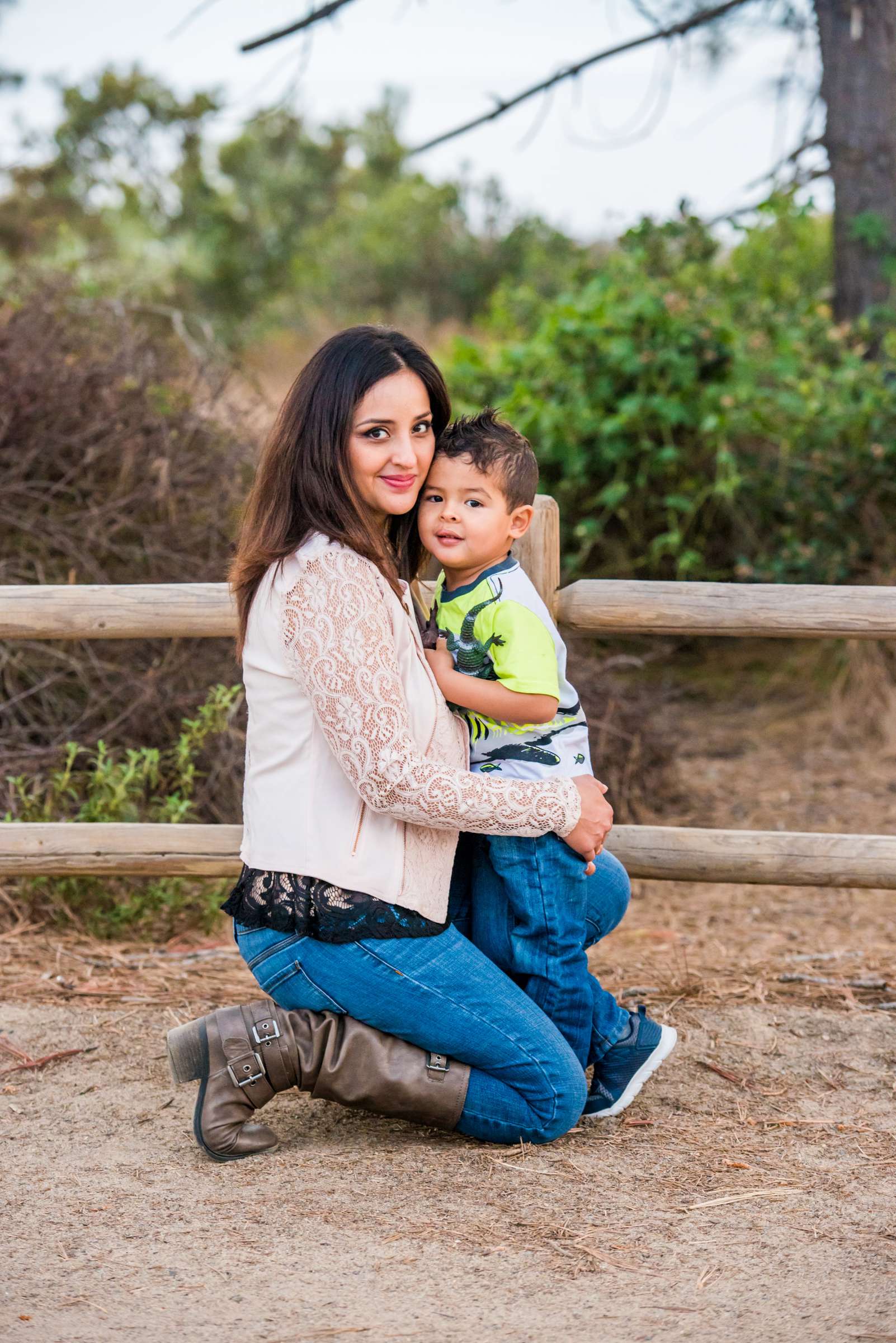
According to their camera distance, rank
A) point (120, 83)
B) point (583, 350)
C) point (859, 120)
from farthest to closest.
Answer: point (120, 83) → point (859, 120) → point (583, 350)

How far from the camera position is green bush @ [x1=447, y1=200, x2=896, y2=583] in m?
5.63

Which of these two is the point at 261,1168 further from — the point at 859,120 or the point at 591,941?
the point at 859,120

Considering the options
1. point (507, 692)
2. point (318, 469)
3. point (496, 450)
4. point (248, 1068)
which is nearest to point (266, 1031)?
point (248, 1068)

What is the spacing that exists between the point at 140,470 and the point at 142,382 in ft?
1.17

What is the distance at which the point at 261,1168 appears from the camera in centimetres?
228

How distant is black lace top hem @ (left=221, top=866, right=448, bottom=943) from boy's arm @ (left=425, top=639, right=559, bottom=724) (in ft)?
1.25

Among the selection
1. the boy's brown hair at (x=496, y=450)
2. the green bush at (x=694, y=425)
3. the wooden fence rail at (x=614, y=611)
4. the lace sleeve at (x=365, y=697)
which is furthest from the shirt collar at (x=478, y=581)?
the green bush at (x=694, y=425)

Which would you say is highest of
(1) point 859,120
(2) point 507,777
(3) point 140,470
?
(1) point 859,120

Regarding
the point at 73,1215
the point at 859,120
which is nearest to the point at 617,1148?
Result: the point at 73,1215

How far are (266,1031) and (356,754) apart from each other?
55cm

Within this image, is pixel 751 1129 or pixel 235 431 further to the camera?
pixel 235 431

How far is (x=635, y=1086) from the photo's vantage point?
2498 millimetres

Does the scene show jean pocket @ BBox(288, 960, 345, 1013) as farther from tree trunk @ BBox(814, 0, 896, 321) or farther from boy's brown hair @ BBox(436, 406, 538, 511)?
tree trunk @ BBox(814, 0, 896, 321)

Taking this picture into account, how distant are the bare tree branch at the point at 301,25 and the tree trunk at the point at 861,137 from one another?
264 cm
